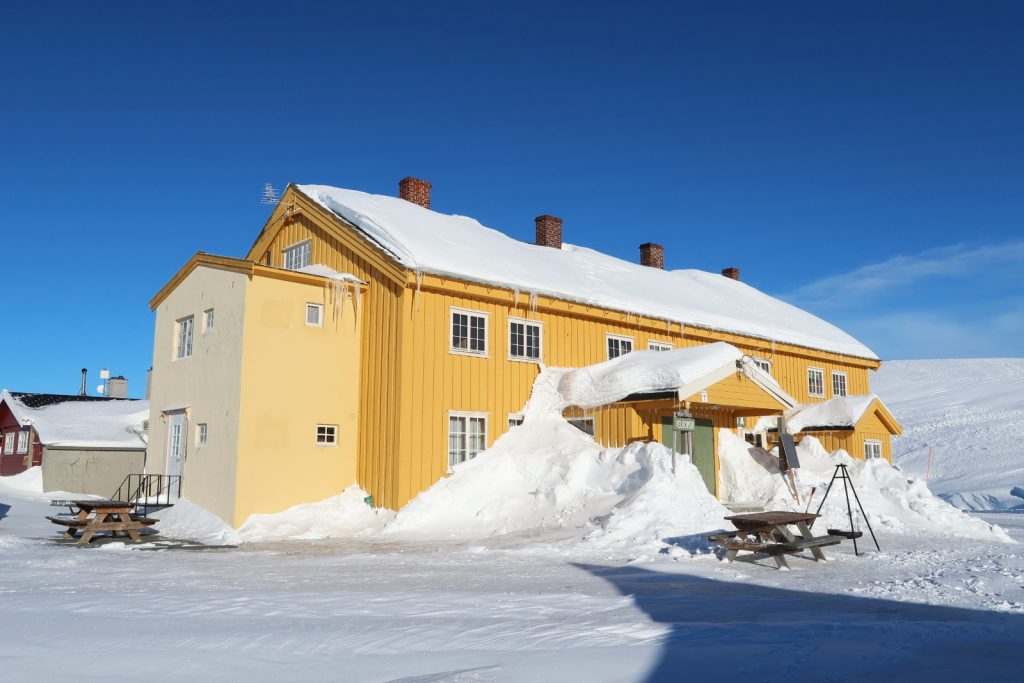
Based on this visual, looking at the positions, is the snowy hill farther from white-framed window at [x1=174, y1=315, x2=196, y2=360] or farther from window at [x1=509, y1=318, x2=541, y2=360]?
white-framed window at [x1=174, y1=315, x2=196, y2=360]

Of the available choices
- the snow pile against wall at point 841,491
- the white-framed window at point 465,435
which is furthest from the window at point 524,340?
the snow pile against wall at point 841,491

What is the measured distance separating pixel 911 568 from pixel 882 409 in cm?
1743

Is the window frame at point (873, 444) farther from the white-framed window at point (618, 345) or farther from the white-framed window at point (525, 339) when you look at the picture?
the white-framed window at point (525, 339)

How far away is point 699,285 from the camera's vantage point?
30078 mm

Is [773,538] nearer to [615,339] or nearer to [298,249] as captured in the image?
[615,339]

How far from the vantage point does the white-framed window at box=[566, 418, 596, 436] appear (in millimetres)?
20672

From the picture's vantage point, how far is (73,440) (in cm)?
3334

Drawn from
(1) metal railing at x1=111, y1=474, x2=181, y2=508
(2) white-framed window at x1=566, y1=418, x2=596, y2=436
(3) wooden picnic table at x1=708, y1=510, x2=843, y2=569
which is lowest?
(3) wooden picnic table at x1=708, y1=510, x2=843, y2=569

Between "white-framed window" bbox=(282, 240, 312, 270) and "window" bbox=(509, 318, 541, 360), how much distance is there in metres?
5.80

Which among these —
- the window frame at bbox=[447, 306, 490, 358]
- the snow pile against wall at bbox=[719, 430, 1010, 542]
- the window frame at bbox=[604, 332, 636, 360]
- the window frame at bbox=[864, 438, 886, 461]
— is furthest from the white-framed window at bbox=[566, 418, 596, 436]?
the window frame at bbox=[864, 438, 886, 461]

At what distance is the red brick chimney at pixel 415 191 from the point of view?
2552cm

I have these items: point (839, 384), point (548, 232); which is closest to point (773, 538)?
point (548, 232)

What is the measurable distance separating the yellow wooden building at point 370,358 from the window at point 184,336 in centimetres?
5

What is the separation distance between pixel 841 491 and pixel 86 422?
30.1 m
